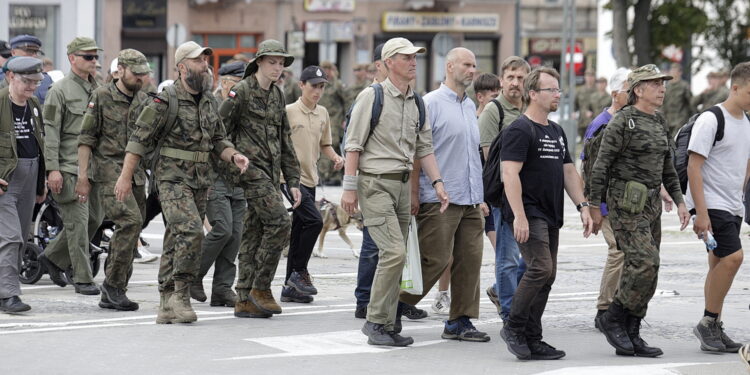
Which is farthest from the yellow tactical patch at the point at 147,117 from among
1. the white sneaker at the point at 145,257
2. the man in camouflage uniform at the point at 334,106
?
the man in camouflage uniform at the point at 334,106

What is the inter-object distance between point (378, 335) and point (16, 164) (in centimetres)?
311

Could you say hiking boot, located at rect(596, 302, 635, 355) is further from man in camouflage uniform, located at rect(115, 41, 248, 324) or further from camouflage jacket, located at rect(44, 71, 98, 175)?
camouflage jacket, located at rect(44, 71, 98, 175)

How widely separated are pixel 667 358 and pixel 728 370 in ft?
1.89

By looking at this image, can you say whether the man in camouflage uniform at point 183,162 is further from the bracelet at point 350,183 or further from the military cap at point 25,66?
the military cap at point 25,66

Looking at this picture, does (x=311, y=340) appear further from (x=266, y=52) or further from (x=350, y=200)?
(x=266, y=52)

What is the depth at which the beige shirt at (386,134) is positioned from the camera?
9.50 m

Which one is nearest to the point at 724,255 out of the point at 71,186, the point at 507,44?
the point at 71,186

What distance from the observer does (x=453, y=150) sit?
32.3 ft

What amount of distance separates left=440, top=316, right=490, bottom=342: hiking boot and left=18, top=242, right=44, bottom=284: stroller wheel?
4.10 m

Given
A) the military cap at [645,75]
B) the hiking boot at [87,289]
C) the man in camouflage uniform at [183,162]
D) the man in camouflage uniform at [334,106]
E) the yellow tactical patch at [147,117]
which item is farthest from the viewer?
the man in camouflage uniform at [334,106]

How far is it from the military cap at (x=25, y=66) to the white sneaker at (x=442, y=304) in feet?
10.6

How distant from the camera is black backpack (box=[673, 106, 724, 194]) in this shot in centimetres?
946

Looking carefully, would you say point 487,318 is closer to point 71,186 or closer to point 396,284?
point 396,284

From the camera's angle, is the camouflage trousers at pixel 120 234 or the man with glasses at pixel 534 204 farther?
the camouflage trousers at pixel 120 234
